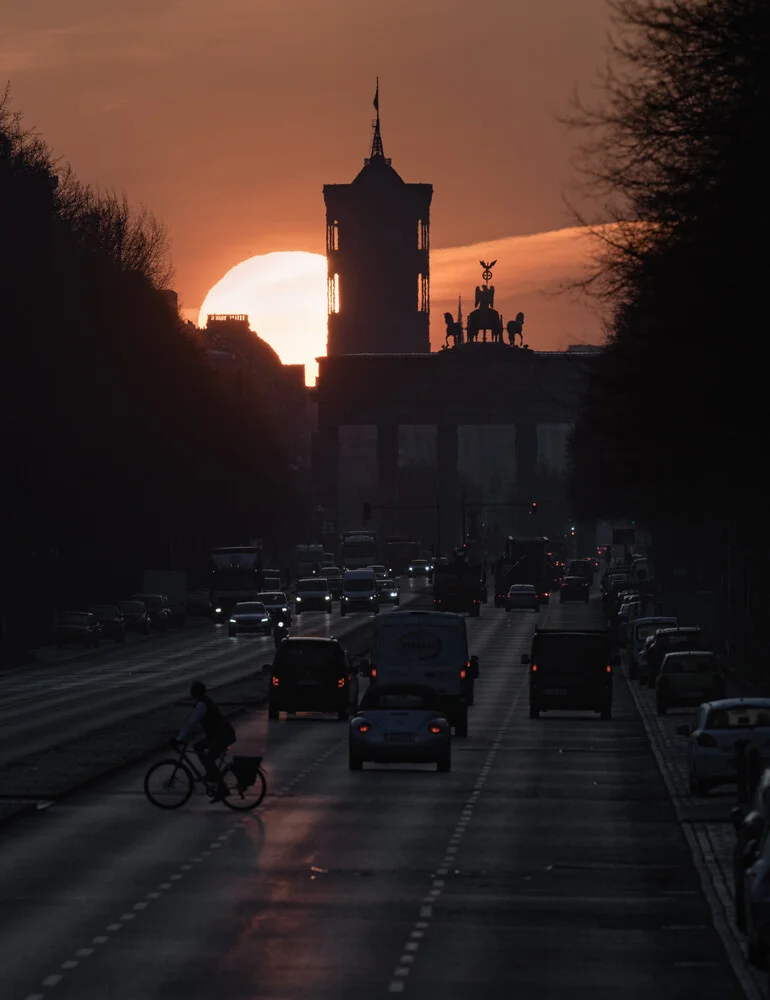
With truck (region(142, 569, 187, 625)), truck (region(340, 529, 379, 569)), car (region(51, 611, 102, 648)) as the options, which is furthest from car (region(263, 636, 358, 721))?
truck (region(340, 529, 379, 569))

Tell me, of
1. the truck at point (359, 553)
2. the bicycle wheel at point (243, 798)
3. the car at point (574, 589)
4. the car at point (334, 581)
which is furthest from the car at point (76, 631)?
the truck at point (359, 553)

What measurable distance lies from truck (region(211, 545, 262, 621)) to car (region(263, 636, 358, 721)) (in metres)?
68.3

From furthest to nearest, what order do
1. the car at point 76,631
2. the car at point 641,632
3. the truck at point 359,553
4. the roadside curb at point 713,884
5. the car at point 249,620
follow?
the truck at point 359,553 → the car at point 249,620 → the car at point 76,631 → the car at point 641,632 → the roadside curb at point 713,884

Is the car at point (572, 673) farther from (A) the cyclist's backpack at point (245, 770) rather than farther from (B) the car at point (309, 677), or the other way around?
(A) the cyclist's backpack at point (245, 770)

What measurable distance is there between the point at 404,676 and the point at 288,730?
2.71m

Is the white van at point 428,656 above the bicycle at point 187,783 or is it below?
above

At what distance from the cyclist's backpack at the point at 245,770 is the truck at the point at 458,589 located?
318 feet

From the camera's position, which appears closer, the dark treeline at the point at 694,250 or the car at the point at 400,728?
the dark treeline at the point at 694,250

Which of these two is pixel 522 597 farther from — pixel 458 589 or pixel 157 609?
pixel 157 609

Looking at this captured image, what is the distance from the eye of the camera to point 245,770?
30906 mm

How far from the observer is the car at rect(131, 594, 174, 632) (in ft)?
372

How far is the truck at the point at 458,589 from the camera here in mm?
128500

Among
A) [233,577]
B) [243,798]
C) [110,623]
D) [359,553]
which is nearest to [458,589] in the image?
[233,577]

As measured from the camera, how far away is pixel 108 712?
54.7 metres
